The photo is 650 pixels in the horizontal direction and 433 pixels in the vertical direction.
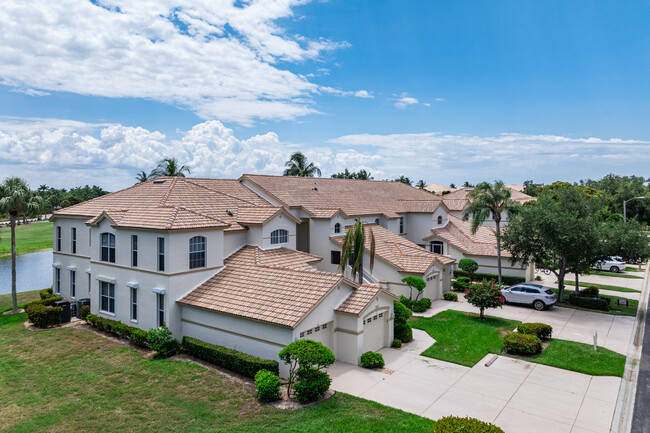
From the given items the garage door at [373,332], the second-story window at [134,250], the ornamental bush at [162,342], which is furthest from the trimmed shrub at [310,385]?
the second-story window at [134,250]

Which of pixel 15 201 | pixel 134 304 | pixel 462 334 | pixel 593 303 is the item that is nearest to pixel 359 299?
pixel 462 334

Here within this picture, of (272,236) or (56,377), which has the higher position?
(272,236)

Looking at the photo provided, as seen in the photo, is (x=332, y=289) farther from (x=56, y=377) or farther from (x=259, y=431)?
(x=56, y=377)

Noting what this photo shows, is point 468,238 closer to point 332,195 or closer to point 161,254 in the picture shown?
point 332,195

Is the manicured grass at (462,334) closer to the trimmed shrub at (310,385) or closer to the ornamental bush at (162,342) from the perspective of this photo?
the trimmed shrub at (310,385)

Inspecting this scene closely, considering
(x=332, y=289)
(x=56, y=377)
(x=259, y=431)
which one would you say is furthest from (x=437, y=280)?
(x=56, y=377)

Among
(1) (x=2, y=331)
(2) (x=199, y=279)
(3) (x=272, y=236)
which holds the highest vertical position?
(3) (x=272, y=236)
